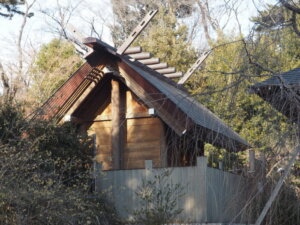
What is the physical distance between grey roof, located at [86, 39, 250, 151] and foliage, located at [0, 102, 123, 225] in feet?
7.15

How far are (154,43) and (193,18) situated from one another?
4.43 meters

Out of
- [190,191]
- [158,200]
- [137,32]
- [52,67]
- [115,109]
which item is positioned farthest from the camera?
[52,67]

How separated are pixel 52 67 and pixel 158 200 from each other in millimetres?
17684

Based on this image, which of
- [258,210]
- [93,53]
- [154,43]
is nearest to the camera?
[258,210]

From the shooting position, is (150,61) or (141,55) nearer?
(141,55)

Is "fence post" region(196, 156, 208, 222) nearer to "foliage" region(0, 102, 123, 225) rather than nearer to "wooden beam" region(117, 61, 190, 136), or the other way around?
"wooden beam" region(117, 61, 190, 136)

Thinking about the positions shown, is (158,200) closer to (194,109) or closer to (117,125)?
(194,109)

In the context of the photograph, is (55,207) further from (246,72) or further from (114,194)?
(246,72)

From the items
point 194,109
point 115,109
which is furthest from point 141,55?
point 194,109

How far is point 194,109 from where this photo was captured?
409 inches

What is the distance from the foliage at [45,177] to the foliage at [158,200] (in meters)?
0.95

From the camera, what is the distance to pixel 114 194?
13.0 meters

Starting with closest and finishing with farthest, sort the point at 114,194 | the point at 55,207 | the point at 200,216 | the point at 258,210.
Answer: the point at 258,210 < the point at 55,207 < the point at 200,216 < the point at 114,194

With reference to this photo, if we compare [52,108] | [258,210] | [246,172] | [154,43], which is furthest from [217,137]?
[154,43]
